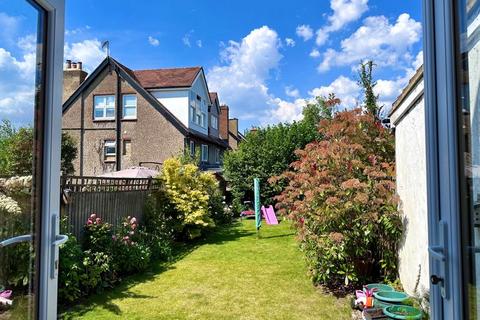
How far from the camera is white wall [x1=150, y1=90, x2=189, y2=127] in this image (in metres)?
19.2

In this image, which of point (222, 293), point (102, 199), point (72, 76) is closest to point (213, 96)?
point (72, 76)

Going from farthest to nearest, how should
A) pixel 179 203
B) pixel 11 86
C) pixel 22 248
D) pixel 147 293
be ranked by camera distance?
pixel 179 203
pixel 147 293
pixel 22 248
pixel 11 86

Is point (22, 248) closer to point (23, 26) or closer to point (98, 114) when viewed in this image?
point (23, 26)

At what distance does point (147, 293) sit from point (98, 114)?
14921mm

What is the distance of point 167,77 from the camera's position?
20.4 meters

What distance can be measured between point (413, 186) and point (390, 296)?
143cm

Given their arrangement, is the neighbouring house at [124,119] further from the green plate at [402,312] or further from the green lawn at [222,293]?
the green plate at [402,312]

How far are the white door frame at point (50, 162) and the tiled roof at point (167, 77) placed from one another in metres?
17.5

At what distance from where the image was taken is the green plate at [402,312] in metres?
3.76

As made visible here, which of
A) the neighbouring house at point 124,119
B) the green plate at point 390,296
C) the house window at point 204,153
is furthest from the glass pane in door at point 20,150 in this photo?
the house window at point 204,153

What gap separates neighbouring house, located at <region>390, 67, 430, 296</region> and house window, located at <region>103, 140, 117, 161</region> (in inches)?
624

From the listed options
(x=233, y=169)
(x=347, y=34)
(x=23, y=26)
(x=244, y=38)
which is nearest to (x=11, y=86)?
(x=23, y=26)

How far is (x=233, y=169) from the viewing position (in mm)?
18844

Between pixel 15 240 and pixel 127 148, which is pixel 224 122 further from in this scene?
pixel 15 240
